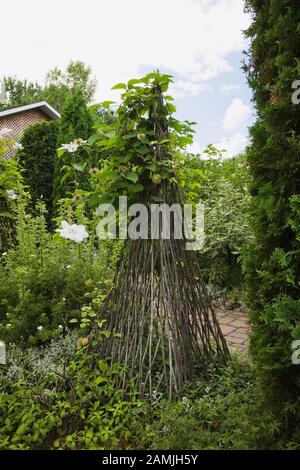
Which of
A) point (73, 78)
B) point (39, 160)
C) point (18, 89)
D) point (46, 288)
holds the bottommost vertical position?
point (46, 288)

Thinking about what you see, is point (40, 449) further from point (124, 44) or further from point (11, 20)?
point (11, 20)

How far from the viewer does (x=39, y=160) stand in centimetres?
823

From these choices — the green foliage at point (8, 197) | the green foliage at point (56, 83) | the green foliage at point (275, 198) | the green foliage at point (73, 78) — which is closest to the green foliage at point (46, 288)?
the green foliage at point (8, 197)

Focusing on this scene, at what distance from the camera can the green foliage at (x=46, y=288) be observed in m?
2.93

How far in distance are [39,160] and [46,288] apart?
5.65 meters

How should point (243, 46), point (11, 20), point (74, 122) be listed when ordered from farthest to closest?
point (11, 20)
point (74, 122)
point (243, 46)

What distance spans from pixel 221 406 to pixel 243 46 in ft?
6.33

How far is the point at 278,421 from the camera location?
6.00 feet

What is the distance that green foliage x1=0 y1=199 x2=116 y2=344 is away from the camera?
293 centimetres

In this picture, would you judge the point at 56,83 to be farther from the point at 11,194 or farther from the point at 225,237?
the point at 225,237

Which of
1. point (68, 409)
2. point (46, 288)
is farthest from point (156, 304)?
point (46, 288)

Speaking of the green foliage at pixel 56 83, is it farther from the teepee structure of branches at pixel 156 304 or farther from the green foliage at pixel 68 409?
the green foliage at pixel 68 409

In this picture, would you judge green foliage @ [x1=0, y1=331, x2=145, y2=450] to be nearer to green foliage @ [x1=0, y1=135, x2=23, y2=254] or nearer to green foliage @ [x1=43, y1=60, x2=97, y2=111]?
green foliage @ [x1=0, y1=135, x2=23, y2=254]

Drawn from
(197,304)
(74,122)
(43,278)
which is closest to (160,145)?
(197,304)
